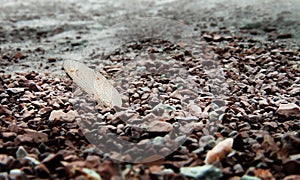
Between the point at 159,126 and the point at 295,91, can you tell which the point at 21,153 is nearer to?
the point at 159,126

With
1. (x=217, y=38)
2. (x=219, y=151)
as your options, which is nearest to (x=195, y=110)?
(x=219, y=151)

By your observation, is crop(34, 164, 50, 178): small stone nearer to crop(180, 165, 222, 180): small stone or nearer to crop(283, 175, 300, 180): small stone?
crop(180, 165, 222, 180): small stone

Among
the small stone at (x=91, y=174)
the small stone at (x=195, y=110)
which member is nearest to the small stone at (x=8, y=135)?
the small stone at (x=91, y=174)

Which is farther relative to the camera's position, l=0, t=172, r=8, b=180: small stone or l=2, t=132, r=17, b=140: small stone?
l=2, t=132, r=17, b=140: small stone

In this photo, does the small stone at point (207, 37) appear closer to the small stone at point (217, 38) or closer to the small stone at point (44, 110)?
the small stone at point (217, 38)

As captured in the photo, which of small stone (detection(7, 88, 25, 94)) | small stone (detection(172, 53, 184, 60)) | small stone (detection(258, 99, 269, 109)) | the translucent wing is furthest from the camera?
small stone (detection(172, 53, 184, 60))

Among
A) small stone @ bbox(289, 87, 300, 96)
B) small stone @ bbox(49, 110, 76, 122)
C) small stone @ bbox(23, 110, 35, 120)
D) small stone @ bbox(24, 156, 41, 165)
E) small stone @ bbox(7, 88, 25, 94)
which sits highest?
small stone @ bbox(289, 87, 300, 96)

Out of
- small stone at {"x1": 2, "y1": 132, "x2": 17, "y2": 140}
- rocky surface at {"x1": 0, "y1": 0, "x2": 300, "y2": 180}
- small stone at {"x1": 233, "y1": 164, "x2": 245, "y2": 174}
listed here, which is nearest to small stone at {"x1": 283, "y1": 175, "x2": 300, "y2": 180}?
rocky surface at {"x1": 0, "y1": 0, "x2": 300, "y2": 180}
